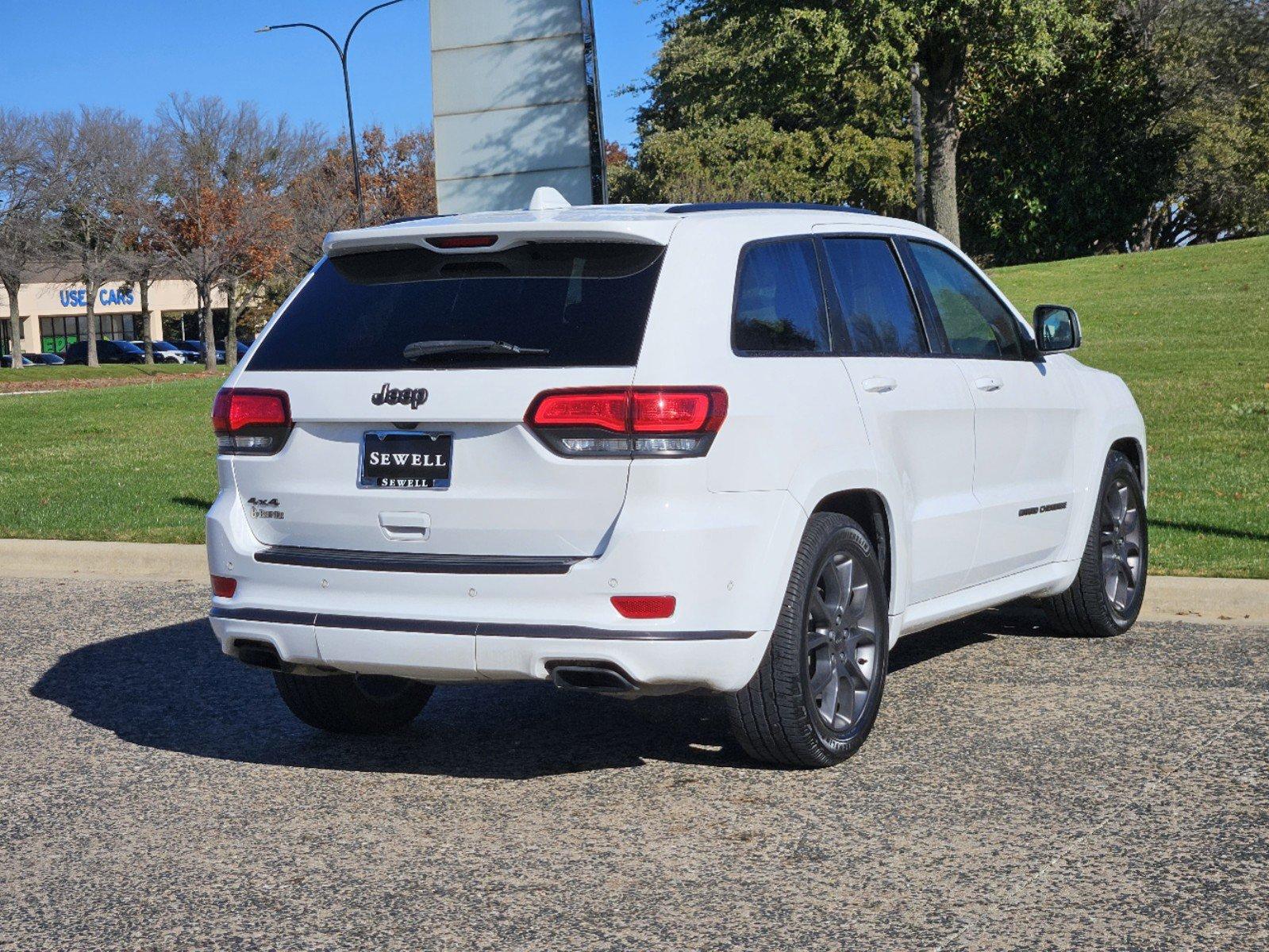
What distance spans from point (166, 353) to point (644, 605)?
78629 mm

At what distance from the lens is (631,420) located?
4.71m

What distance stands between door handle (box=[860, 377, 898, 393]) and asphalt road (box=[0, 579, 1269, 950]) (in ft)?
4.20

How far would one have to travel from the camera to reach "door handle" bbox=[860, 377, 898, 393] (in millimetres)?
5594

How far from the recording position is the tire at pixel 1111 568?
7.38 metres

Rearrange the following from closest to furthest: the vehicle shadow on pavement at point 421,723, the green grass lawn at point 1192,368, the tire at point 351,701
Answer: the vehicle shadow on pavement at point 421,723 < the tire at point 351,701 < the green grass lawn at point 1192,368

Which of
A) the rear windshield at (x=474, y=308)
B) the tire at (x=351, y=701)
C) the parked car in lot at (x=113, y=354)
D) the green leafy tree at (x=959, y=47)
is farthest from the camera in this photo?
the parked car in lot at (x=113, y=354)

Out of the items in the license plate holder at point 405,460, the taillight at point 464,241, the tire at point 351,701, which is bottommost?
the tire at point 351,701

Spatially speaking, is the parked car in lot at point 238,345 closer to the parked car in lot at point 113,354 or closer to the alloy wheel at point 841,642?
the parked car in lot at point 113,354

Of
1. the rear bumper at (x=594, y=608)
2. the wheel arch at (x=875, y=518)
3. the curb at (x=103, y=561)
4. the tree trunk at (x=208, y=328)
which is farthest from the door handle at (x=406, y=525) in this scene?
the tree trunk at (x=208, y=328)

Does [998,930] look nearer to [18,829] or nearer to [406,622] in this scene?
[406,622]

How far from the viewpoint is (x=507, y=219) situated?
5199mm

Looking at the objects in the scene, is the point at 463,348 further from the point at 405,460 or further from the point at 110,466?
the point at 110,466

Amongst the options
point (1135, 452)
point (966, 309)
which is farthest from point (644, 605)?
point (1135, 452)

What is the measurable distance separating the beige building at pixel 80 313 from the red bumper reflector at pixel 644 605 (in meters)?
92.8
